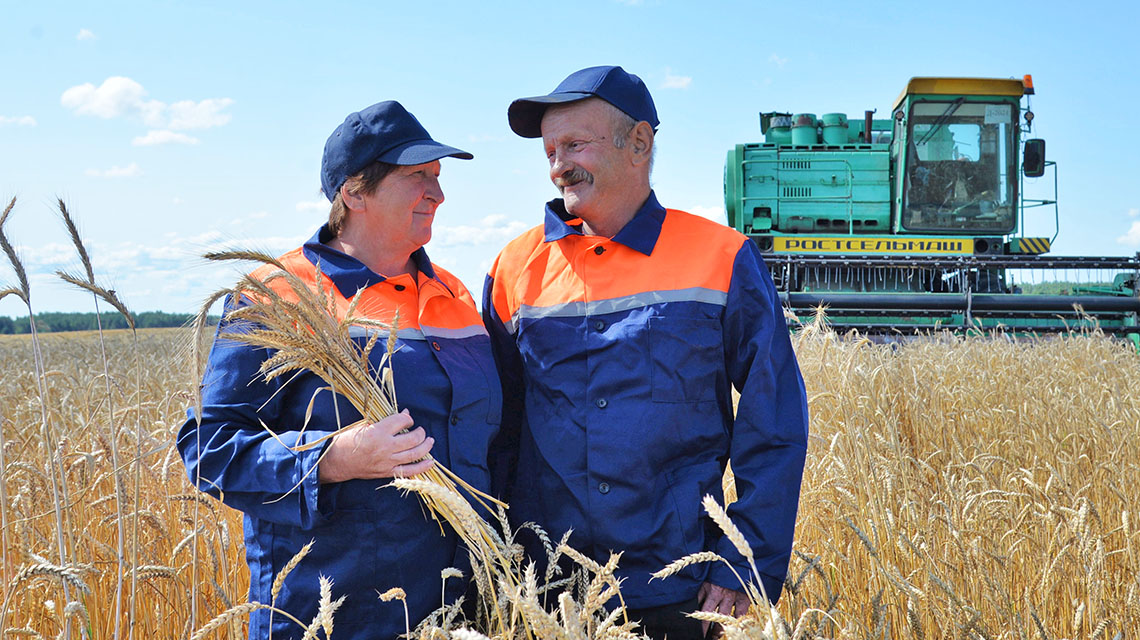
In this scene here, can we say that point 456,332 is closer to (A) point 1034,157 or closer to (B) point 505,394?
(B) point 505,394

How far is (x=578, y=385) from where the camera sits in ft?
6.75

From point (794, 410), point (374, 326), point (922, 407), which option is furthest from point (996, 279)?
point (374, 326)

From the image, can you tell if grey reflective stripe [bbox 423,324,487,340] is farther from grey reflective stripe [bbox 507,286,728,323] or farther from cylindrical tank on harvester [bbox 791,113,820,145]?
cylindrical tank on harvester [bbox 791,113,820,145]

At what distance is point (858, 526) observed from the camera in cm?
283

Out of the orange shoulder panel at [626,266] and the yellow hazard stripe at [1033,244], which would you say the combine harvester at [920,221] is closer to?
the yellow hazard stripe at [1033,244]

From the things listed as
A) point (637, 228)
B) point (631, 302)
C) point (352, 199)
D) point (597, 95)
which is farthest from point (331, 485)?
point (597, 95)

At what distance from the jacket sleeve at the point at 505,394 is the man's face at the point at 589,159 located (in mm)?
337

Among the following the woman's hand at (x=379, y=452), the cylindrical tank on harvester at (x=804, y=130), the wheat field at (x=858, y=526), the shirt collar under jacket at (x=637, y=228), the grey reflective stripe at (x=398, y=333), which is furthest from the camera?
the cylindrical tank on harvester at (x=804, y=130)

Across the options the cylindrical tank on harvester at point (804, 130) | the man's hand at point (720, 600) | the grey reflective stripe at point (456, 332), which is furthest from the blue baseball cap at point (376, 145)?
the cylindrical tank on harvester at point (804, 130)

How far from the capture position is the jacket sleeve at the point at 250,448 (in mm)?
1730

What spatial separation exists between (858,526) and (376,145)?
1970mm

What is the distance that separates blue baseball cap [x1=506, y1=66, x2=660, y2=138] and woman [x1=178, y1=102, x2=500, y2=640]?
10.4 inches

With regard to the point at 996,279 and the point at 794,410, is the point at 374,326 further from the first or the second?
the point at 996,279

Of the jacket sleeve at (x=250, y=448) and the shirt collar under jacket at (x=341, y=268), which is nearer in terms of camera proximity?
the jacket sleeve at (x=250, y=448)
